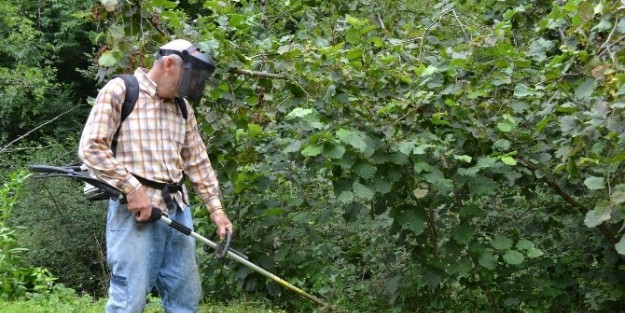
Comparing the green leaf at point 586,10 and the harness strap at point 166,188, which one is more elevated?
the green leaf at point 586,10

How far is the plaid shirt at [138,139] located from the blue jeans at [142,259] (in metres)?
0.14

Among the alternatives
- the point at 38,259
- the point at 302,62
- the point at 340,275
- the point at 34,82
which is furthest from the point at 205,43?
the point at 34,82

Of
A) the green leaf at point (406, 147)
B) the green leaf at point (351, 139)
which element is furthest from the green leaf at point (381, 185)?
the green leaf at point (351, 139)

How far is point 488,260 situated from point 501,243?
0.45 ft

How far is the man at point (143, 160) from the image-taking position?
332 centimetres

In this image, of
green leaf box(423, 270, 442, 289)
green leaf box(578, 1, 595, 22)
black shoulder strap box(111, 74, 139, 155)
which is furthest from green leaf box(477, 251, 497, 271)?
black shoulder strap box(111, 74, 139, 155)

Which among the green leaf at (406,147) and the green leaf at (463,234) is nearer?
the green leaf at (406,147)

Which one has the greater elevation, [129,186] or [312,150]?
[129,186]

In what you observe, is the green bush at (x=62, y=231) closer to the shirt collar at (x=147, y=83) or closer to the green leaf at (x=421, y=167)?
the green leaf at (x=421, y=167)

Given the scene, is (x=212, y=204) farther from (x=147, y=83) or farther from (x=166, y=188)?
(x=147, y=83)

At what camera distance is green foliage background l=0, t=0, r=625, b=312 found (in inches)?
159

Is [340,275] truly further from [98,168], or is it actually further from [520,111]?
[98,168]

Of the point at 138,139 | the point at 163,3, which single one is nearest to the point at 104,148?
the point at 138,139

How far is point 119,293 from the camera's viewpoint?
3.46m
